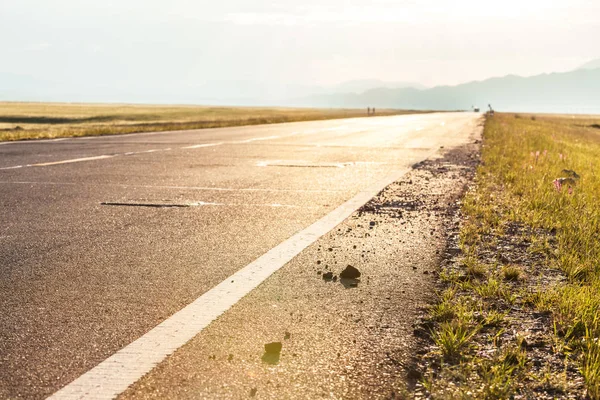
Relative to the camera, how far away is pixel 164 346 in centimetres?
321

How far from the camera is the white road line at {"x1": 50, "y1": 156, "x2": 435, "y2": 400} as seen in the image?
2.75 metres

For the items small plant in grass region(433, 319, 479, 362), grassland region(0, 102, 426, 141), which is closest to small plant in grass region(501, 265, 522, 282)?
small plant in grass region(433, 319, 479, 362)

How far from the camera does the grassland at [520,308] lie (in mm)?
2854

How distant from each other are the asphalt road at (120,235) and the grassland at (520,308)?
153 cm

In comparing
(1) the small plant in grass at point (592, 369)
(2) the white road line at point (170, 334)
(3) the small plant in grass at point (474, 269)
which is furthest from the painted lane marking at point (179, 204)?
(1) the small plant in grass at point (592, 369)

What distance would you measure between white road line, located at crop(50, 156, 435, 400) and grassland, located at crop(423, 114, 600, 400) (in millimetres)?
1182

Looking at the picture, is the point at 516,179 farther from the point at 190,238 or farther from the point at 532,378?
the point at 532,378

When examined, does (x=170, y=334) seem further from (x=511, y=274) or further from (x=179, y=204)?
(x=179, y=204)

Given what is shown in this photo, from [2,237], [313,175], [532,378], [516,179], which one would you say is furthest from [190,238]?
[516,179]

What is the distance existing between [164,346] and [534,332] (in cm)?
187

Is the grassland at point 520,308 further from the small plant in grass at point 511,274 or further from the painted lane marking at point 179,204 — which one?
the painted lane marking at point 179,204

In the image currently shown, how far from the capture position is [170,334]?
3.38 m

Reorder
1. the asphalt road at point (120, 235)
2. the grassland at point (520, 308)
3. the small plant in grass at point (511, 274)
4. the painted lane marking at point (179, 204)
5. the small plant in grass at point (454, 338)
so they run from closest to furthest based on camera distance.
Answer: the grassland at point (520, 308)
the small plant in grass at point (454, 338)
the asphalt road at point (120, 235)
the small plant in grass at point (511, 274)
the painted lane marking at point (179, 204)

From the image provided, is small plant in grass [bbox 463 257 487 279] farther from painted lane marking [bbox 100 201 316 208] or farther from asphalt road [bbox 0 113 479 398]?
painted lane marking [bbox 100 201 316 208]
